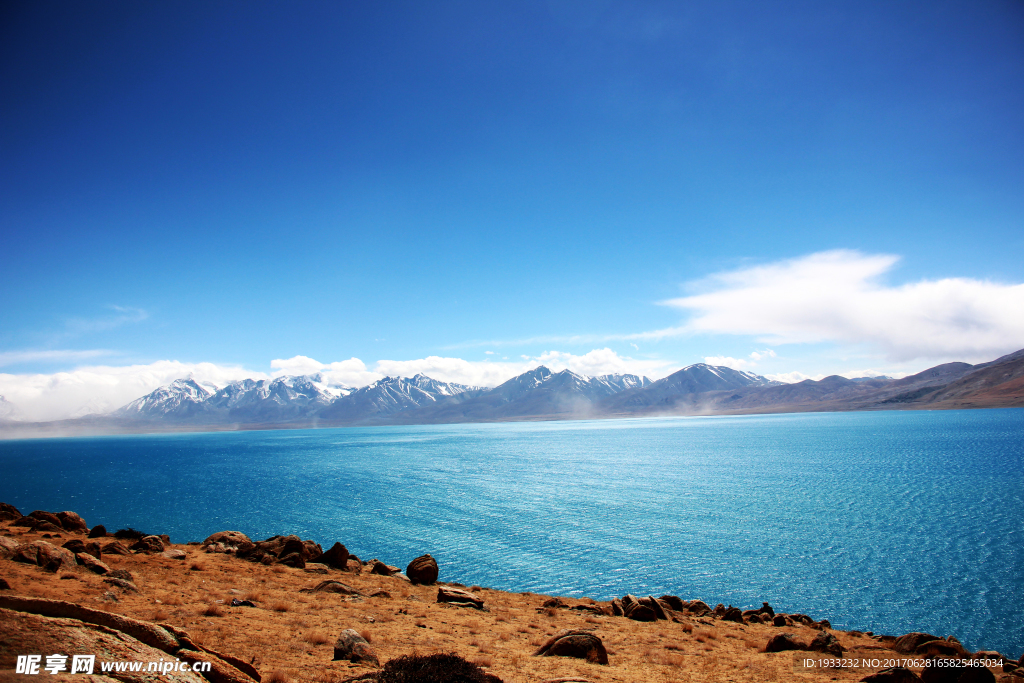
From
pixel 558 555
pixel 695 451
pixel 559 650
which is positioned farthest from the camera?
pixel 695 451

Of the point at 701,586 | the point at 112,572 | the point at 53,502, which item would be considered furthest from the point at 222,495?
the point at 701,586

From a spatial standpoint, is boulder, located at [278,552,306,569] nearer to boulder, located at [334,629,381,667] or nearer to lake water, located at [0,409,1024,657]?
lake water, located at [0,409,1024,657]

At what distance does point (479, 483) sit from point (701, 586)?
49218 millimetres

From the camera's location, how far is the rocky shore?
8445mm

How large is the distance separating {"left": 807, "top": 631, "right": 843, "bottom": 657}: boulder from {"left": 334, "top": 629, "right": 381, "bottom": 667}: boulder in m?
16.4

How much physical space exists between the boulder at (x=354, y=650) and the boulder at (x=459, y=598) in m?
9.05

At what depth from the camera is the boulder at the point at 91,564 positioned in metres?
19.8

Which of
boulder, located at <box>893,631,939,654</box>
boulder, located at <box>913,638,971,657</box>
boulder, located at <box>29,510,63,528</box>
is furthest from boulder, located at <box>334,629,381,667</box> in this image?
boulder, located at <box>29,510,63,528</box>

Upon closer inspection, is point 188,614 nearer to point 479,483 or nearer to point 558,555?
point 558,555

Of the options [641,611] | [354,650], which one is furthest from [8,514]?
[641,611]

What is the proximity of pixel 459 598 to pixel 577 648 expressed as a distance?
9.46m

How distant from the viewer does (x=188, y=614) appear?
1584 centimetres

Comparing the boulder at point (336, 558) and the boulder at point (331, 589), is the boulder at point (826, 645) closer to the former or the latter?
the boulder at point (331, 589)

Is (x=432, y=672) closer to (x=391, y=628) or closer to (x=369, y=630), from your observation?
(x=369, y=630)
